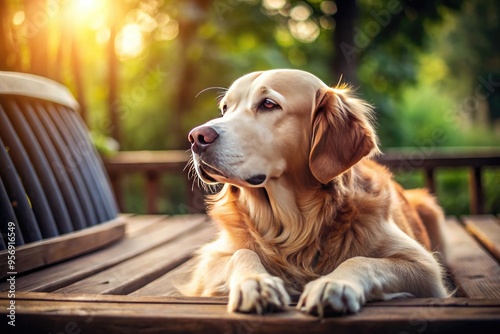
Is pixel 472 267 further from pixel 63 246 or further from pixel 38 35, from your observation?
pixel 38 35

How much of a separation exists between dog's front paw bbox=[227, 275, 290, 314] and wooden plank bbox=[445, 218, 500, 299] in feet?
3.13

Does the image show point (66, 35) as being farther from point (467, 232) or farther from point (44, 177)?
point (467, 232)

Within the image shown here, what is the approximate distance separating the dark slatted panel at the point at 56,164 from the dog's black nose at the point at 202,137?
125 cm

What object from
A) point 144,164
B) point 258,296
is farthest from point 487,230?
point 144,164

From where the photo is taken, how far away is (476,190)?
527 cm

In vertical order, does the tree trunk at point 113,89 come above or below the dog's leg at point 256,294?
above

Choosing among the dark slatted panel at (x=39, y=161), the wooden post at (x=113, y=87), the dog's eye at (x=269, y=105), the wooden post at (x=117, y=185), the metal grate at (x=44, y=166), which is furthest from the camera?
the wooden post at (x=113, y=87)

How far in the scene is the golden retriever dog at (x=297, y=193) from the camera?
2115 mm

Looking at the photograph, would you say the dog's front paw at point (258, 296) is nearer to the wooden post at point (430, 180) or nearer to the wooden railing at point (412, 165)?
the wooden railing at point (412, 165)

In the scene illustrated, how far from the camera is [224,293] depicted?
211 cm

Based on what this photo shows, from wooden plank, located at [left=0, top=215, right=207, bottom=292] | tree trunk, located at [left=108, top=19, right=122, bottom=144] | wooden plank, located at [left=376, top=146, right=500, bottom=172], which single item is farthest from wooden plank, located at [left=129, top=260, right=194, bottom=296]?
tree trunk, located at [left=108, top=19, right=122, bottom=144]

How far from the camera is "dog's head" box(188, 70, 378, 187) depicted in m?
2.17

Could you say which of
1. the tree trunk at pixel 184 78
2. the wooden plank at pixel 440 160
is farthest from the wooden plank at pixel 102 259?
the tree trunk at pixel 184 78

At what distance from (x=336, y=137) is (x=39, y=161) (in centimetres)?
166
